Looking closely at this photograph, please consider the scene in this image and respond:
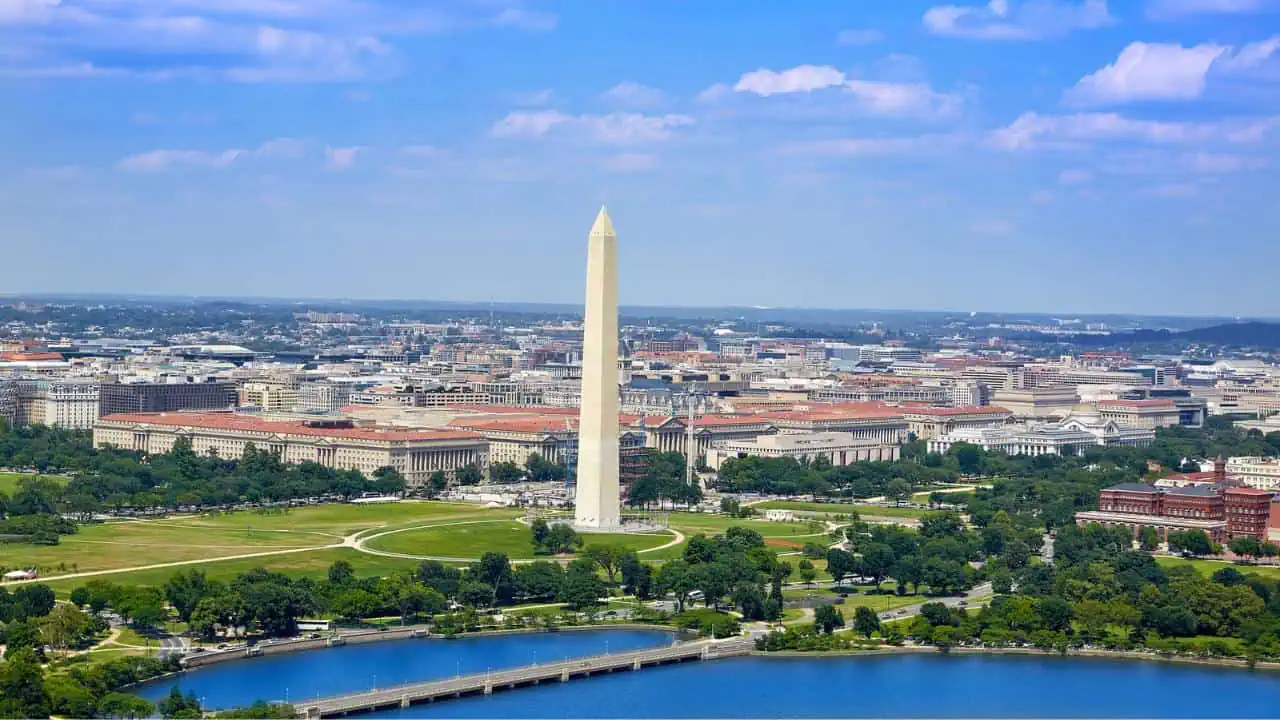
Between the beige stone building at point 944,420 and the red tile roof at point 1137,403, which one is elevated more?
the red tile roof at point 1137,403

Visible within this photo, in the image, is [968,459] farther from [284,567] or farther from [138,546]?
[284,567]

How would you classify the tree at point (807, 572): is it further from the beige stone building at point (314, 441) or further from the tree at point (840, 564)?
the beige stone building at point (314, 441)

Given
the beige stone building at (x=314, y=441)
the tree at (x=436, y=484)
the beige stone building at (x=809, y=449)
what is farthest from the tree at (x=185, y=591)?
the beige stone building at (x=809, y=449)

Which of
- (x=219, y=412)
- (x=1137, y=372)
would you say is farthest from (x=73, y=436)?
(x=1137, y=372)

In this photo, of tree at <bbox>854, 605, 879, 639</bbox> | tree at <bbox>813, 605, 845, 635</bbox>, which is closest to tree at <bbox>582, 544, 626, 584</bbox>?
tree at <bbox>813, 605, 845, 635</bbox>

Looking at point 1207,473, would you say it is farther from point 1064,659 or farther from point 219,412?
point 219,412

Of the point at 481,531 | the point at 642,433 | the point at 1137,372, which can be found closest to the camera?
the point at 481,531

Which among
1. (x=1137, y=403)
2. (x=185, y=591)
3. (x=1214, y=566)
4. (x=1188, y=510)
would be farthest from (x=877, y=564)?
(x=1137, y=403)
